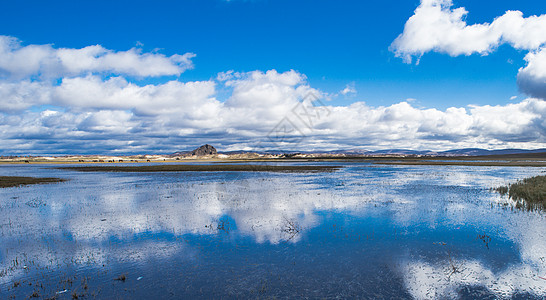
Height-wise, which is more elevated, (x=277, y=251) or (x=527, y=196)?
(x=277, y=251)

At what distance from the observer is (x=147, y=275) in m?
Answer: 10.8

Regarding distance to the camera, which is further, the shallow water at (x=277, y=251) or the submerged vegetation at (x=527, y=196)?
the submerged vegetation at (x=527, y=196)

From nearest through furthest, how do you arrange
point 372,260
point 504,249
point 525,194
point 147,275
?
point 147,275
point 372,260
point 504,249
point 525,194

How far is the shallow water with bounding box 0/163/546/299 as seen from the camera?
31.7 ft

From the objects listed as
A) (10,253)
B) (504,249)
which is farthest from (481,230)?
(10,253)

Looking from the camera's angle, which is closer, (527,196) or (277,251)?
(277,251)

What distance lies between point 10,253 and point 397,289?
16.2 m

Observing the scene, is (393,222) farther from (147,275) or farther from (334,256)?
(147,275)

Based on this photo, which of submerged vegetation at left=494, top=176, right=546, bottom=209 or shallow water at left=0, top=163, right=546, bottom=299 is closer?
shallow water at left=0, top=163, right=546, bottom=299

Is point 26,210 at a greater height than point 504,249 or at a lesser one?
greater

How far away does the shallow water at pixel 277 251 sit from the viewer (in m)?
9.67

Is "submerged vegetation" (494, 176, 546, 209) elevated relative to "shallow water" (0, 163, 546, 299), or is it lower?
lower

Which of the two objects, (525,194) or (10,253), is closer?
(10,253)

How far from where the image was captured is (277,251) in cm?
1317
